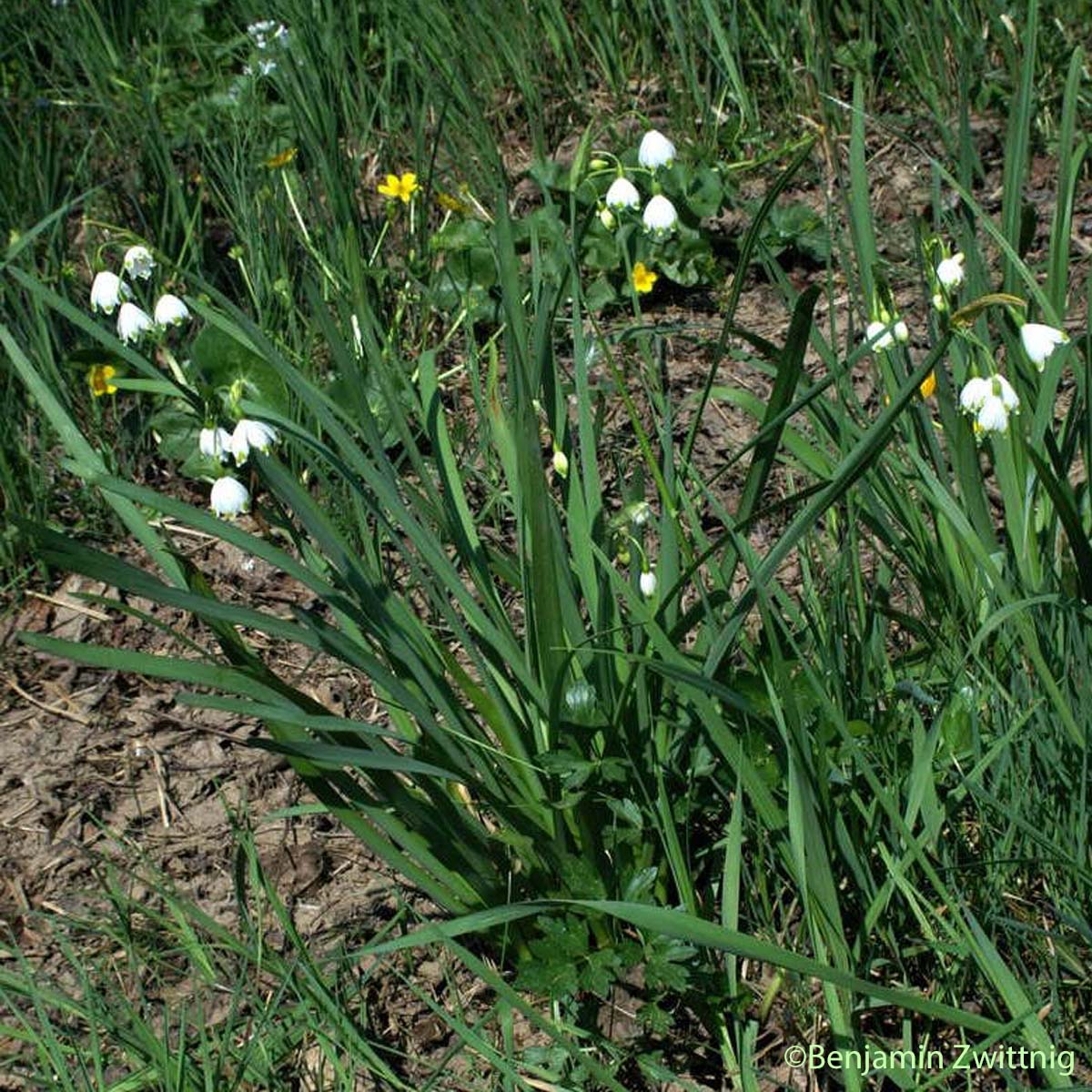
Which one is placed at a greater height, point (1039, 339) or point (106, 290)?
point (106, 290)

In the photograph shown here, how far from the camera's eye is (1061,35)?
3492 millimetres

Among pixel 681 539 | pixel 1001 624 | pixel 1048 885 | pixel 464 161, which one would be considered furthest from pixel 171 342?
pixel 1048 885

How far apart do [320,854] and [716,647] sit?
90cm

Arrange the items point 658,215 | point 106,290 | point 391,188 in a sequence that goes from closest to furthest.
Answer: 1. point 106,290
2. point 658,215
3. point 391,188

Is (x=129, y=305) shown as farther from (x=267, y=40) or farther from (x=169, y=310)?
(x=267, y=40)

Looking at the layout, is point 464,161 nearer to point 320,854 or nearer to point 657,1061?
point 320,854

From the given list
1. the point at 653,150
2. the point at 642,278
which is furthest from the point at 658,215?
the point at 642,278

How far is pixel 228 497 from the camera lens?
181 centimetres

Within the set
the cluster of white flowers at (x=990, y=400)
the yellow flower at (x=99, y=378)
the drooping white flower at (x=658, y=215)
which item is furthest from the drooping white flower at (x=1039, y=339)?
the yellow flower at (x=99, y=378)

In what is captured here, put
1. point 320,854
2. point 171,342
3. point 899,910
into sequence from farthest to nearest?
1. point 171,342
2. point 320,854
3. point 899,910

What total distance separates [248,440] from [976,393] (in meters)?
0.88
